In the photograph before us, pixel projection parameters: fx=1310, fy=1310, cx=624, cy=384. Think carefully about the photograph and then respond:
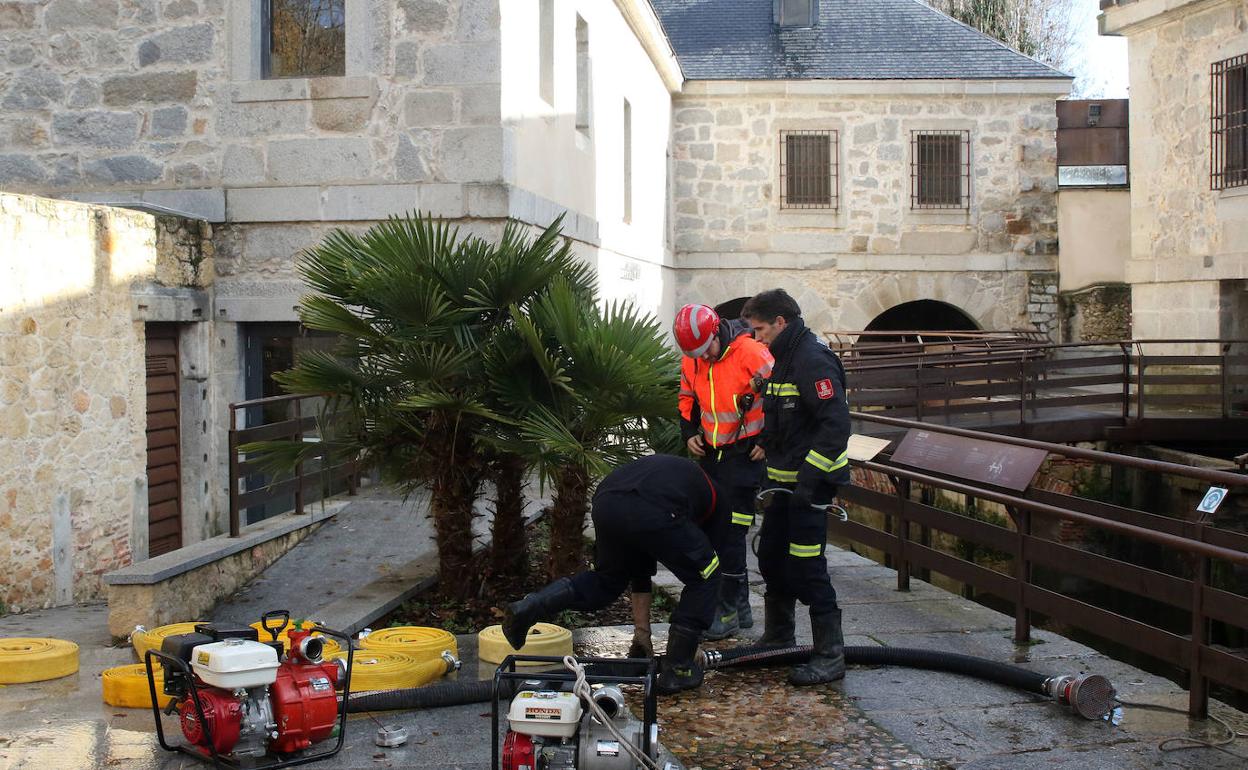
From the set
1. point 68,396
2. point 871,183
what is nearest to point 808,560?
point 68,396

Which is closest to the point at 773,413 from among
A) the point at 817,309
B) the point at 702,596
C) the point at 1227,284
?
the point at 702,596

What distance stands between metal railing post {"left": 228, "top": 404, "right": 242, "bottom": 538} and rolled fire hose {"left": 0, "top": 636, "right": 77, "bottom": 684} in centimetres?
187

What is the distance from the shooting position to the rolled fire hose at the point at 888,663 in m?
5.24

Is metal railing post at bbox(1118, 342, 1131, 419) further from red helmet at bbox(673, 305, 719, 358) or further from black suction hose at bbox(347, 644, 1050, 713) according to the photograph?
red helmet at bbox(673, 305, 719, 358)

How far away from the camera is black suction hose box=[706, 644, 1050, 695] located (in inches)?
230

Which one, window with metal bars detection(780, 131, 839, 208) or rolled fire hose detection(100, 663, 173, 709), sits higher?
window with metal bars detection(780, 131, 839, 208)

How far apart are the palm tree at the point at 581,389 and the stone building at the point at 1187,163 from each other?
12.7 meters

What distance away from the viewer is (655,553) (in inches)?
219

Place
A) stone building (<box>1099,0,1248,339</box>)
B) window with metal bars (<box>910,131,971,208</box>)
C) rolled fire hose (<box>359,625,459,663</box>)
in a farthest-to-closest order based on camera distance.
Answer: window with metal bars (<box>910,131,971,208</box>)
stone building (<box>1099,0,1248,339</box>)
rolled fire hose (<box>359,625,459,663</box>)

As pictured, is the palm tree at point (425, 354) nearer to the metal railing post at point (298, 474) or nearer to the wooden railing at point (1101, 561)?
the metal railing post at point (298, 474)

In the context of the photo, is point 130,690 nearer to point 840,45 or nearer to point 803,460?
point 803,460

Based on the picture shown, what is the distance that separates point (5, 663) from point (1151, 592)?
5207 millimetres

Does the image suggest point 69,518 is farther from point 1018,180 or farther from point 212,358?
point 1018,180

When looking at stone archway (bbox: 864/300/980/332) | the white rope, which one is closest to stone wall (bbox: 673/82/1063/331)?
stone archway (bbox: 864/300/980/332)
